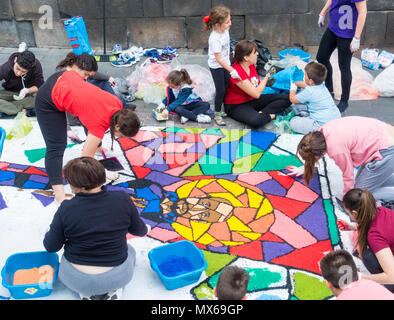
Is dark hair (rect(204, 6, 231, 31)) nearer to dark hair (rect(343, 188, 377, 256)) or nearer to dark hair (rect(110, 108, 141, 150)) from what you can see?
dark hair (rect(110, 108, 141, 150))

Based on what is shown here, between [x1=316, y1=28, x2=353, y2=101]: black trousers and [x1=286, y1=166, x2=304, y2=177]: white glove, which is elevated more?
[x1=316, y1=28, x2=353, y2=101]: black trousers

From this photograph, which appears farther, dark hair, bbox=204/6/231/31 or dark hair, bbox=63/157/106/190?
dark hair, bbox=204/6/231/31

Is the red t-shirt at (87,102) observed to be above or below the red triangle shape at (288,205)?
above

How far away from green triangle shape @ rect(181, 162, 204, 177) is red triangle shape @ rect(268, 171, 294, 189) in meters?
0.65

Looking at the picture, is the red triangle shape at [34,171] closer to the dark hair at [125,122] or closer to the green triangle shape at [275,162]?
the dark hair at [125,122]

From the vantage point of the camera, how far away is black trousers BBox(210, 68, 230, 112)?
511cm

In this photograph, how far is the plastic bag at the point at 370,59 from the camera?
6.34 metres

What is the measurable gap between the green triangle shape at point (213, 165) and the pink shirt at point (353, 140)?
106 cm

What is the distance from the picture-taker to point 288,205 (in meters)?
3.85

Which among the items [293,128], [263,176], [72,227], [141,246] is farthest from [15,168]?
[293,128]

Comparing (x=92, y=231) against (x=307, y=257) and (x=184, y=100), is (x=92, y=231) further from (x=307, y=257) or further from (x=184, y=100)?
(x=184, y=100)

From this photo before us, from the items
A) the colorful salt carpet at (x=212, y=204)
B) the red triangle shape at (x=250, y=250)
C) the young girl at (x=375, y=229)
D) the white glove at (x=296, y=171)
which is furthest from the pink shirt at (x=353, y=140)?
the red triangle shape at (x=250, y=250)

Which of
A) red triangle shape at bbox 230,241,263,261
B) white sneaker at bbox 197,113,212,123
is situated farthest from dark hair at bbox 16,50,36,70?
red triangle shape at bbox 230,241,263,261

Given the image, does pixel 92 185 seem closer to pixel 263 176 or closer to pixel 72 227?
pixel 72 227
